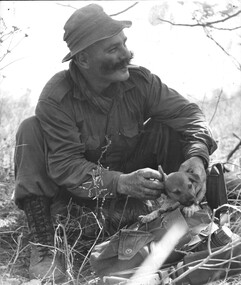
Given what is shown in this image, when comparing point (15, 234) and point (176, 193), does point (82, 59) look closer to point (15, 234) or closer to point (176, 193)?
point (176, 193)

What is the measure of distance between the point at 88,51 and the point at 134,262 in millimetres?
1568

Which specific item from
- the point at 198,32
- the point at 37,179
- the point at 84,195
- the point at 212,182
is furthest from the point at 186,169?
the point at 198,32

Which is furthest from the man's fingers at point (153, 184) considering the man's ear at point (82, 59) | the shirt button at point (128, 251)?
the man's ear at point (82, 59)

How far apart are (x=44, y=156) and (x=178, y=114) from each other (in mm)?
1000

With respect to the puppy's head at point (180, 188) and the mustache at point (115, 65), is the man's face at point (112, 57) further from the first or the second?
the puppy's head at point (180, 188)

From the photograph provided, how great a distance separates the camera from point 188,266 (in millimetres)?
3961

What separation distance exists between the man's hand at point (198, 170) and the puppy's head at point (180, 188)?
12 centimetres

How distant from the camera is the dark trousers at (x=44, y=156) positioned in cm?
488

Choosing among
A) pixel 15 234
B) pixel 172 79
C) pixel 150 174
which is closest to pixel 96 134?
pixel 150 174

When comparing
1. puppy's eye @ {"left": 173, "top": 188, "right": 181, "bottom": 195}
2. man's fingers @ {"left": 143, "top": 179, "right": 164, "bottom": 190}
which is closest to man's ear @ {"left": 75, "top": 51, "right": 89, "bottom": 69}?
man's fingers @ {"left": 143, "top": 179, "right": 164, "bottom": 190}

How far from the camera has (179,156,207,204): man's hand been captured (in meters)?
4.61

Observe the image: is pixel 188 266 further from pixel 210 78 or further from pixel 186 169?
pixel 210 78

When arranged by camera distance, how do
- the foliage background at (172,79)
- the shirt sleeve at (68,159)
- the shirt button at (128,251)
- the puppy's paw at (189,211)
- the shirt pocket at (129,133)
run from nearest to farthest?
the shirt button at (128,251), the puppy's paw at (189,211), the shirt sleeve at (68,159), the shirt pocket at (129,133), the foliage background at (172,79)

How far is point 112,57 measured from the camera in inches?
193
